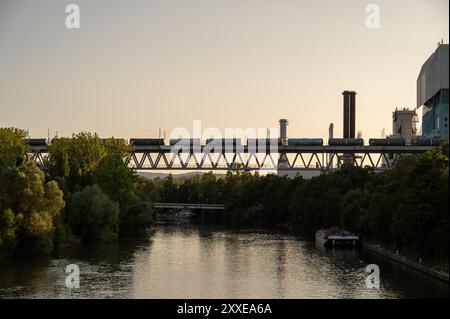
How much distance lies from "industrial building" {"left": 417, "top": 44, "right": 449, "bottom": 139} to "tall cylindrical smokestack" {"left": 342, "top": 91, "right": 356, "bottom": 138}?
19.0 m

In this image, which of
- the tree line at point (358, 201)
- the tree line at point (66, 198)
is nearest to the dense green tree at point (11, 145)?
the tree line at point (66, 198)

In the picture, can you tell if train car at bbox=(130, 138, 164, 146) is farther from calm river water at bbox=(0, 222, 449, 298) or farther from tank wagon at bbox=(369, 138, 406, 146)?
calm river water at bbox=(0, 222, 449, 298)

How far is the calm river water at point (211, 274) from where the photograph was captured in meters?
34.5

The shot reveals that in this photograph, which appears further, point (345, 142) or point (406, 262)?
point (345, 142)

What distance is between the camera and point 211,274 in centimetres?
4106

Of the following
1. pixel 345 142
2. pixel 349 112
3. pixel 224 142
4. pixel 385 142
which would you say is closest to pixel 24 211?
pixel 224 142

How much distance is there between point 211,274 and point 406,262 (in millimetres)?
11923

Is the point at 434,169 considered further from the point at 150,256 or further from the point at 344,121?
the point at 344,121

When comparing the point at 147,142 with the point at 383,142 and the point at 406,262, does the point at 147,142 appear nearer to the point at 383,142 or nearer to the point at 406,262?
the point at 383,142

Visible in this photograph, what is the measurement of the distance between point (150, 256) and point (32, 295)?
17.6m

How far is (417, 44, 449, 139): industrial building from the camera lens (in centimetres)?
10650

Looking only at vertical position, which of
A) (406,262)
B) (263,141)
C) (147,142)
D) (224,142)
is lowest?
(406,262)

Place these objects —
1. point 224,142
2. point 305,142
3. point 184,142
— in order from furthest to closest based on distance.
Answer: point 305,142 → point 184,142 → point 224,142
